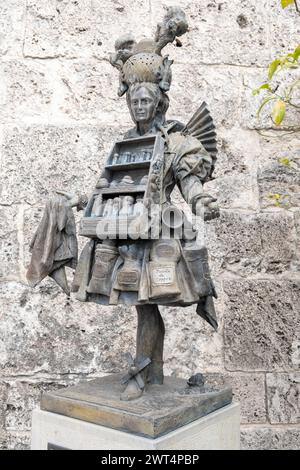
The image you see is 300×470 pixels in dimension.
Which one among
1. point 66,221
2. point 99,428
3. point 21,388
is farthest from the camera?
point 21,388

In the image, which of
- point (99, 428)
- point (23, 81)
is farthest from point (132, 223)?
point (23, 81)

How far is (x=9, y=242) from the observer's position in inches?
84.4

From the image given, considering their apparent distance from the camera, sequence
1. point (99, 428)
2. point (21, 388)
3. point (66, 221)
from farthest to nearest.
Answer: point (21, 388)
point (66, 221)
point (99, 428)

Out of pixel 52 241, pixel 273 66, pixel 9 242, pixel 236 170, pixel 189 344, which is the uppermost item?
pixel 273 66

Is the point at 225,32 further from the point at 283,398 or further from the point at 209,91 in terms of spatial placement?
the point at 283,398

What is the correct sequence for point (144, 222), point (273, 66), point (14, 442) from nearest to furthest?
point (144, 222)
point (273, 66)
point (14, 442)

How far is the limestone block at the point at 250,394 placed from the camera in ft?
6.65

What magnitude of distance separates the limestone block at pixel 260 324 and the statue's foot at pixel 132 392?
819mm

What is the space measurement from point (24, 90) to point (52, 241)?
1.11 m

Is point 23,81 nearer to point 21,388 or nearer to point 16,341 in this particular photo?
point 16,341

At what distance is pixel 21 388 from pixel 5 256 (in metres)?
0.61

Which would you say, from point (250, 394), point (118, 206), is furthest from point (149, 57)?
point (250, 394)

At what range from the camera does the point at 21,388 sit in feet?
6.68

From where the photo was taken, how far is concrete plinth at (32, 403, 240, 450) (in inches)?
46.8
